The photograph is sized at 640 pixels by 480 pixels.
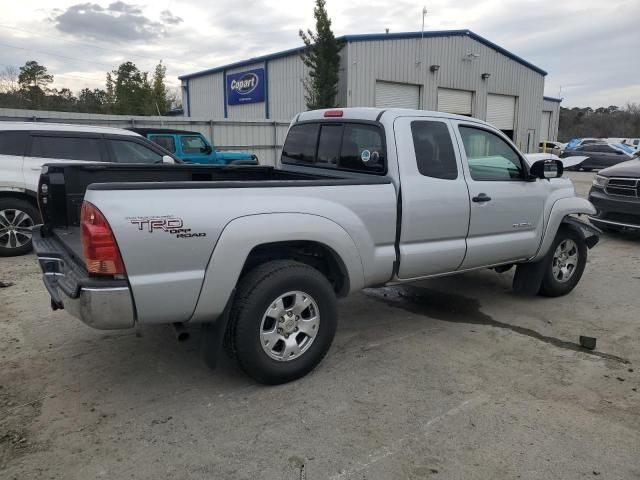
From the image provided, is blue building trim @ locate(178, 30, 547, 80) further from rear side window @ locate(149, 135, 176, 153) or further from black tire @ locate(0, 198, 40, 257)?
black tire @ locate(0, 198, 40, 257)

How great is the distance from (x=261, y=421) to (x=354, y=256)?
4.26 feet

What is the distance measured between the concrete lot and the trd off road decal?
3.84 ft

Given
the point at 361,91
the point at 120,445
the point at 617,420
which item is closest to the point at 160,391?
the point at 120,445

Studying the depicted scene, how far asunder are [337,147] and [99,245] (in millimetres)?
2473

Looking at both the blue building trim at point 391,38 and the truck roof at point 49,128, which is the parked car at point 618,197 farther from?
the blue building trim at point 391,38

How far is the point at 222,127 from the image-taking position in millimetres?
19844

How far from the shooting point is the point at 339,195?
11.8 ft

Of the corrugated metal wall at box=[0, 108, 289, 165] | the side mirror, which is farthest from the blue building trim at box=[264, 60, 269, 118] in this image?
the side mirror

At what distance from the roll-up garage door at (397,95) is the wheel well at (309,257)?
20.7m

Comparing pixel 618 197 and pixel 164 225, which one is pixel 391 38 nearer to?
pixel 618 197

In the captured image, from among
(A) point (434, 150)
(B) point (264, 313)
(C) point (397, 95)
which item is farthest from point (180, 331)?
(C) point (397, 95)

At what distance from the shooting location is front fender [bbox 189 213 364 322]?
3.08 metres

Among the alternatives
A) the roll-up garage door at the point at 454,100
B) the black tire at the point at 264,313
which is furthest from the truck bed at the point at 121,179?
the roll-up garage door at the point at 454,100

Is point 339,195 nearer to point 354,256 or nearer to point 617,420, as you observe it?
point 354,256
